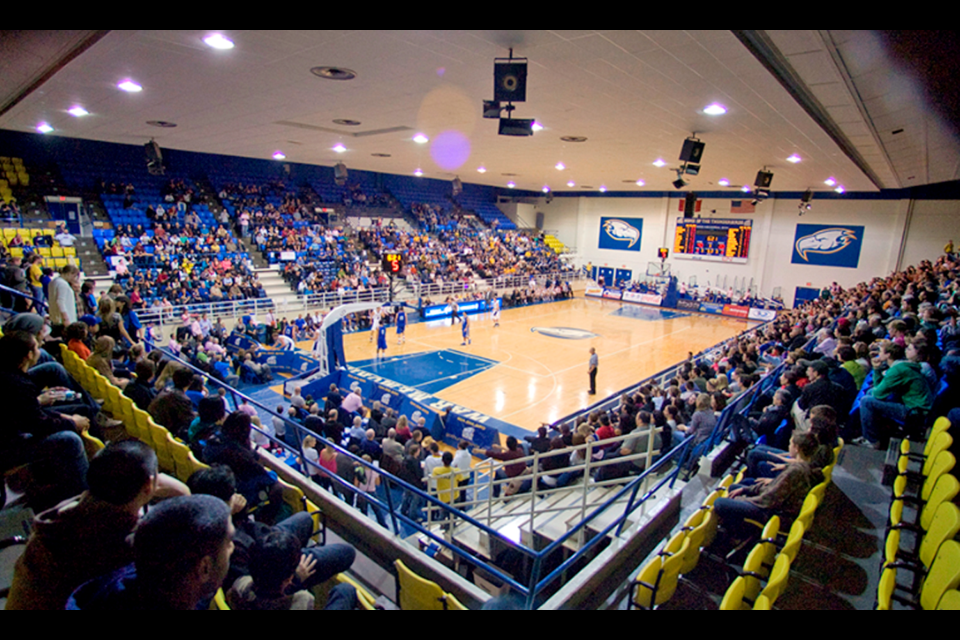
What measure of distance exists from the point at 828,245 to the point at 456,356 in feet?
72.0

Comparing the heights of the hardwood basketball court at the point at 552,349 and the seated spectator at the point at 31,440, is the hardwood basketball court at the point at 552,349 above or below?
below

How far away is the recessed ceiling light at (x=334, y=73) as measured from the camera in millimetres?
7070

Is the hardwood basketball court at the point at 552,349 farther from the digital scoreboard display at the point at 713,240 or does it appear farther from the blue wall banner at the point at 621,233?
the blue wall banner at the point at 621,233

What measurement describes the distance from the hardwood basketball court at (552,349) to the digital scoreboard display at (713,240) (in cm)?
568

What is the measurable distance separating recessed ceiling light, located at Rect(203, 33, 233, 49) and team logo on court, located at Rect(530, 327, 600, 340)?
15.8m

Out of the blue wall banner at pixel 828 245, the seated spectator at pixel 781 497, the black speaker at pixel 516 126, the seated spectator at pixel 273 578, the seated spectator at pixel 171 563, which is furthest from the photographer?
the blue wall banner at pixel 828 245

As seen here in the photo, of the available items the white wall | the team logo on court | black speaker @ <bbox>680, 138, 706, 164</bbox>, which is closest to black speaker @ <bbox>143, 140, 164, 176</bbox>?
black speaker @ <bbox>680, 138, 706, 164</bbox>

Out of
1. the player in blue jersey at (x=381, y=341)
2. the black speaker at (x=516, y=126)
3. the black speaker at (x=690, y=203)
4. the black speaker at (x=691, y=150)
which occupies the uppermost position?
the black speaker at (x=691, y=150)

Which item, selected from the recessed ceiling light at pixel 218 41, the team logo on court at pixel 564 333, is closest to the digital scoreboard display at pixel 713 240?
the team logo on court at pixel 564 333

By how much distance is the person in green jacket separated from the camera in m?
4.82

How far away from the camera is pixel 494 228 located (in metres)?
→ 34.1

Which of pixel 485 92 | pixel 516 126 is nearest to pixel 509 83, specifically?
pixel 516 126
